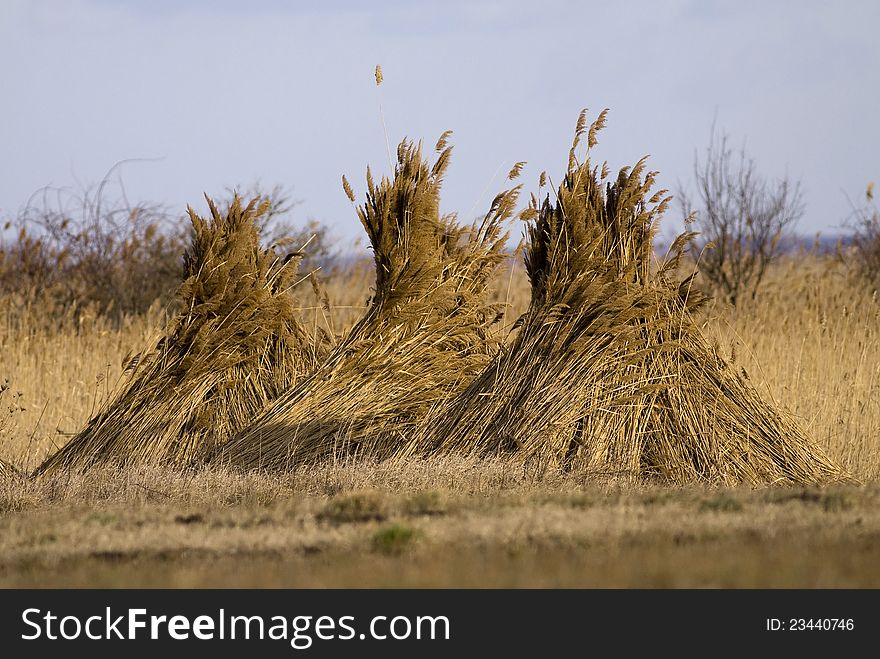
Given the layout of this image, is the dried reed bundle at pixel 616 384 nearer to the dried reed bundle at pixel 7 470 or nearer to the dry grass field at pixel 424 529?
the dry grass field at pixel 424 529

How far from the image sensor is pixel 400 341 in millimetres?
7602

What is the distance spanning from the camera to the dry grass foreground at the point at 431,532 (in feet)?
12.8

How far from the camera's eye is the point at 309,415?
7.26 meters

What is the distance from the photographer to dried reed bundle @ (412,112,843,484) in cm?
634

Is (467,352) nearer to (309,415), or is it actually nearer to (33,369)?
(309,415)

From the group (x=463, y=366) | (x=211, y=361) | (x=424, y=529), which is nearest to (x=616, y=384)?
(x=463, y=366)

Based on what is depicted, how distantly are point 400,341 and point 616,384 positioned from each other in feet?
5.66

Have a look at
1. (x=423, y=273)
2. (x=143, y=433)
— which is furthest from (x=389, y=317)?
(x=143, y=433)

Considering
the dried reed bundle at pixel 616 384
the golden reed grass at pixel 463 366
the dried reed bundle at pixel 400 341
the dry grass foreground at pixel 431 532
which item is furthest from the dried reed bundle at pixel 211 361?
the dried reed bundle at pixel 616 384

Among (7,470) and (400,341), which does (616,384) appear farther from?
(7,470)

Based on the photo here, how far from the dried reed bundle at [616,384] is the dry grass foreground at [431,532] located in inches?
14.1

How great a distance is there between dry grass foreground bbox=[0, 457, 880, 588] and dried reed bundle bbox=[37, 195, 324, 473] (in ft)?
4.39

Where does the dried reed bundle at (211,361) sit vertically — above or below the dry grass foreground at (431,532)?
above
